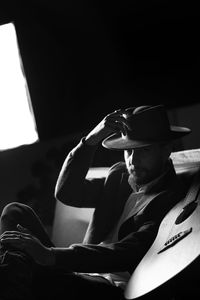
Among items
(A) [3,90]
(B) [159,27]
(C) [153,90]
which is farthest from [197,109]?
(A) [3,90]

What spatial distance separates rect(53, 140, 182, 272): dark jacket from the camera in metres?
1.76

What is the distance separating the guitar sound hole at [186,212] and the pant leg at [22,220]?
1.67ft

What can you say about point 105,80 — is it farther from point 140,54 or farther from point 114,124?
point 114,124

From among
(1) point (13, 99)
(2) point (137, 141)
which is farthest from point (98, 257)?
(1) point (13, 99)

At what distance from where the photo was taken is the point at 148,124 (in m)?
1.95

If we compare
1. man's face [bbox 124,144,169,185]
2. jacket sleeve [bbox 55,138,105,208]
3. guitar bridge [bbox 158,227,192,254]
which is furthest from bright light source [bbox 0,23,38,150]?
guitar bridge [bbox 158,227,192,254]

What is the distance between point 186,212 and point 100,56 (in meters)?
1.43

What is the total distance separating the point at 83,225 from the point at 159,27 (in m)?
1.00

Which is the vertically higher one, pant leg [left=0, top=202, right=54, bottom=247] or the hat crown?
the hat crown

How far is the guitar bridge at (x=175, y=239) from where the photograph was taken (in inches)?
67.8

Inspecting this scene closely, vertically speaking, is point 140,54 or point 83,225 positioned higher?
point 140,54

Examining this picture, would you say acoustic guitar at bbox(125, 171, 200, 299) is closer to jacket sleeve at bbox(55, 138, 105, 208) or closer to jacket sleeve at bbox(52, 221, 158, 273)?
jacket sleeve at bbox(52, 221, 158, 273)

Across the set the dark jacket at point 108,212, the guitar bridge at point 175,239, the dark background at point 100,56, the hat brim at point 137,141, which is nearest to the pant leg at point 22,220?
the dark jacket at point 108,212

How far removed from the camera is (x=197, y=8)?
2777 millimetres
